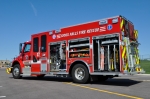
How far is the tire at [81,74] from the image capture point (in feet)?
31.9

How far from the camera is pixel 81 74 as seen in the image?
32.9 feet

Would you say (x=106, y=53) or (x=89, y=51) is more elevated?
(x=89, y=51)

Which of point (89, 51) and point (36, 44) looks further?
point (36, 44)


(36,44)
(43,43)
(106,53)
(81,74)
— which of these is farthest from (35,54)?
(106,53)

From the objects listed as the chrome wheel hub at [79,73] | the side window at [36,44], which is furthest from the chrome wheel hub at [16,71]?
the chrome wheel hub at [79,73]

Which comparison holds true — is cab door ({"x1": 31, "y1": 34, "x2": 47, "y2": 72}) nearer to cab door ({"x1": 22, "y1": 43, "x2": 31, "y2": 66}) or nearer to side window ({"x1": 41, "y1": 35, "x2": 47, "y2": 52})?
side window ({"x1": 41, "y1": 35, "x2": 47, "y2": 52})

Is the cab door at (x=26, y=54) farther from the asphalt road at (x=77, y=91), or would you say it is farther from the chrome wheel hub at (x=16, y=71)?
the asphalt road at (x=77, y=91)

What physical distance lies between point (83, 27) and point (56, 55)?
2671 millimetres

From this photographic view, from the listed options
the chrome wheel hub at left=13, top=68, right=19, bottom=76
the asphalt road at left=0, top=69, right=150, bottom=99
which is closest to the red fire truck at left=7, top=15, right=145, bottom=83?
the asphalt road at left=0, top=69, right=150, bottom=99

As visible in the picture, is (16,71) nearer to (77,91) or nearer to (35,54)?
(35,54)

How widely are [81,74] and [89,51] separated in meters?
1.32

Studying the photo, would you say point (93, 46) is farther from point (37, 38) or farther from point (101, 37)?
point (37, 38)

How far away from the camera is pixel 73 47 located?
10648 mm

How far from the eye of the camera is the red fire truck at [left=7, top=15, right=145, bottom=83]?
8992 mm
